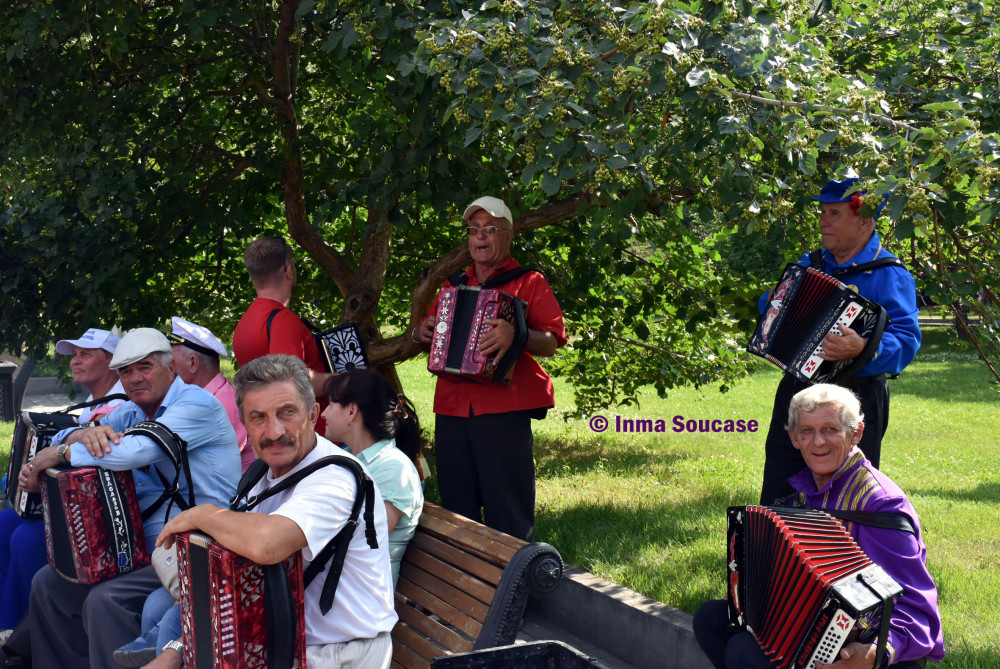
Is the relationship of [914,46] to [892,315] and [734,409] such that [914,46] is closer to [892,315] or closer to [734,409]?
[892,315]

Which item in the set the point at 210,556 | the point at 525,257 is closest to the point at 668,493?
the point at 525,257

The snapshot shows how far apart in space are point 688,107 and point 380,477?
183 cm

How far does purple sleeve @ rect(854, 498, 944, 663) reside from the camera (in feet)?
9.85

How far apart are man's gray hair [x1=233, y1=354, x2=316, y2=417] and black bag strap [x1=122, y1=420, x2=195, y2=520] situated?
0.84m

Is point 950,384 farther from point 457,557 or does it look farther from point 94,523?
point 94,523

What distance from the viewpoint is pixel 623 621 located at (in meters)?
4.91

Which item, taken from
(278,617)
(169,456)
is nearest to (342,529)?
(278,617)

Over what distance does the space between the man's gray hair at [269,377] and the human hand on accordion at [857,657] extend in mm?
1856

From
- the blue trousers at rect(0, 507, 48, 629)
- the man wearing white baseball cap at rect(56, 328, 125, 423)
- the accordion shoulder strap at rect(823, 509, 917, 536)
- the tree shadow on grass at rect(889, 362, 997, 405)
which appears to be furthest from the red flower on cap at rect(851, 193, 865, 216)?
the tree shadow on grass at rect(889, 362, 997, 405)

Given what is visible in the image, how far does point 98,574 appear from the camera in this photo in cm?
405

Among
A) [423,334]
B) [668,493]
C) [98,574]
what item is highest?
[423,334]

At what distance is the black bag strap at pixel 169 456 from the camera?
407 cm

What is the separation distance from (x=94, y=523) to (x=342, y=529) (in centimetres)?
147

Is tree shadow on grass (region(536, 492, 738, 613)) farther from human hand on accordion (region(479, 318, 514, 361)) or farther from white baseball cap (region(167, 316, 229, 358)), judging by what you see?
white baseball cap (region(167, 316, 229, 358))
